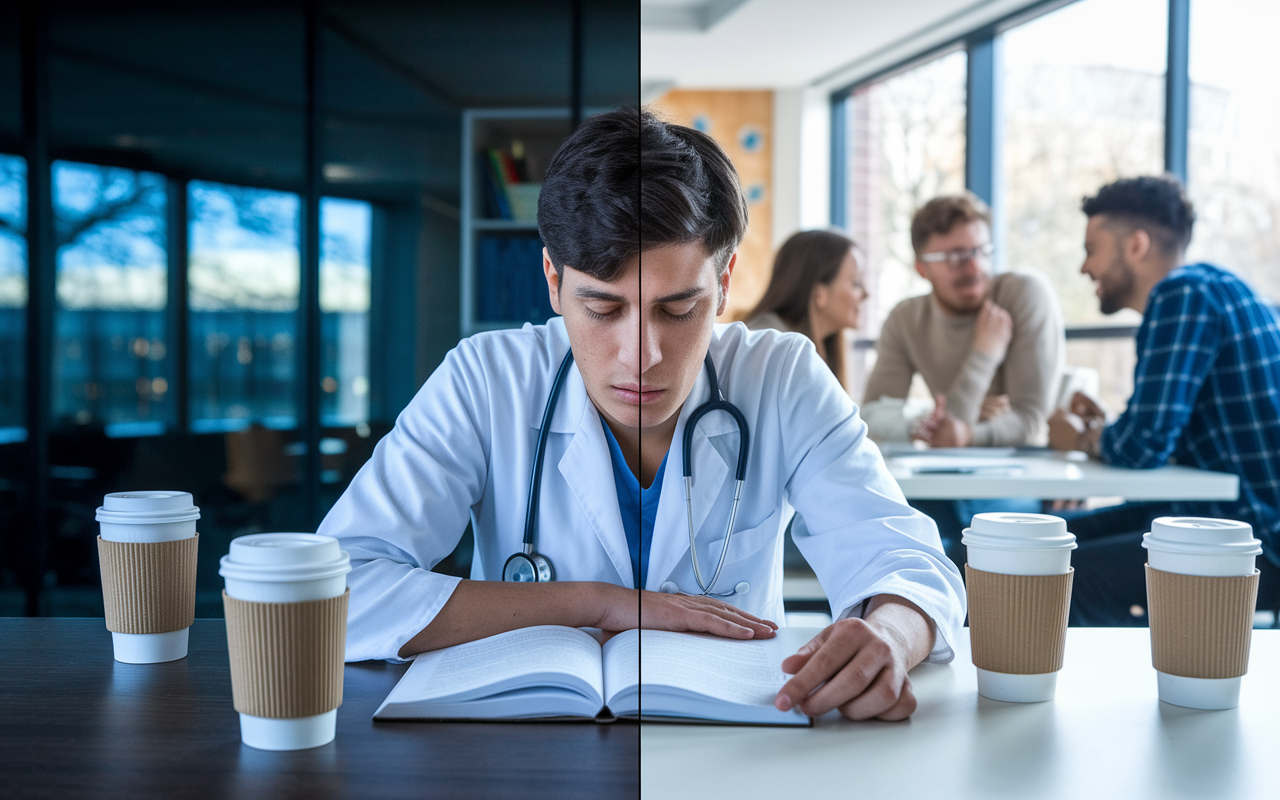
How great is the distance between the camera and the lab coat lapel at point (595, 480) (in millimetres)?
1100

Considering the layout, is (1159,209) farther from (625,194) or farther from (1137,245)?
(625,194)

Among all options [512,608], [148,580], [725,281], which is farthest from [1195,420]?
[148,580]

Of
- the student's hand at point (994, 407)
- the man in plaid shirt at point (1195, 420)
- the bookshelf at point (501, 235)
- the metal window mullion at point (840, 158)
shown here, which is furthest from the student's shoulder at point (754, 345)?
the metal window mullion at point (840, 158)

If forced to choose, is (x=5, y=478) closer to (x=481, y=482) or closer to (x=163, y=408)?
(x=163, y=408)

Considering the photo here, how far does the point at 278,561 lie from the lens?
1.74 ft

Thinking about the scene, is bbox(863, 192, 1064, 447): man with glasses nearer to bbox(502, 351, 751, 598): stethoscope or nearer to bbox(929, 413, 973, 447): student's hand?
bbox(929, 413, 973, 447): student's hand

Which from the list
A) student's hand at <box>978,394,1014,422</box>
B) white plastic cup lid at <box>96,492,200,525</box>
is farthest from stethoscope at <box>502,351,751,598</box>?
student's hand at <box>978,394,1014,422</box>

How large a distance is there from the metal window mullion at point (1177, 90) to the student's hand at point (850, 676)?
293 centimetres

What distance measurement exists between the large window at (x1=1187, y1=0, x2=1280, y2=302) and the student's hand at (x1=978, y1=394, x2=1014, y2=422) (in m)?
1.01

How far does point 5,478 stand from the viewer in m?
2.95

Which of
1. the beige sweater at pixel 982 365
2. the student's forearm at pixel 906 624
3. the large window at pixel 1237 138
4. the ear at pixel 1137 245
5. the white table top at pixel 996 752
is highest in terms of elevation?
the large window at pixel 1237 138

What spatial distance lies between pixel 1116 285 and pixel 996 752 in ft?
6.58

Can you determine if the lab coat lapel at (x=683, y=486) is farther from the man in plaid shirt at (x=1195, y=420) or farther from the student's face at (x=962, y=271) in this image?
the student's face at (x=962, y=271)

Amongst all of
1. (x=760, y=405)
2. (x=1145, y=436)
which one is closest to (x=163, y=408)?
(x=760, y=405)
